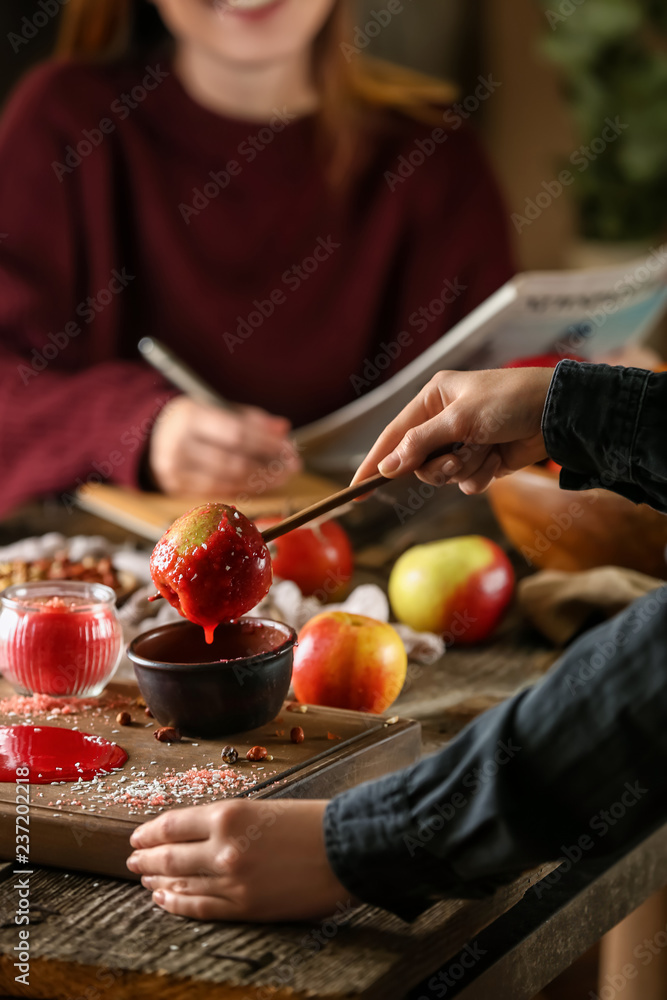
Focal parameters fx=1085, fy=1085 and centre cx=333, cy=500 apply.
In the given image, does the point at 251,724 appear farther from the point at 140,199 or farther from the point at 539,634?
the point at 140,199

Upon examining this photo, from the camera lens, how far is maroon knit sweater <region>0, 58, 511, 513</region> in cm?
202

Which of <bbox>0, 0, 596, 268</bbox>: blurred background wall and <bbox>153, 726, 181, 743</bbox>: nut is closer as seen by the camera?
<bbox>153, 726, 181, 743</bbox>: nut

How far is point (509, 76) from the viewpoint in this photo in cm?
361

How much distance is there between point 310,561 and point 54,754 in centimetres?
51

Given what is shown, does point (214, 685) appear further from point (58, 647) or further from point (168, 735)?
point (58, 647)

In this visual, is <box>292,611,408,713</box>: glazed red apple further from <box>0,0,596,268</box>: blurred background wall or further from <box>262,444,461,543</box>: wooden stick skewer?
<box>0,0,596,268</box>: blurred background wall

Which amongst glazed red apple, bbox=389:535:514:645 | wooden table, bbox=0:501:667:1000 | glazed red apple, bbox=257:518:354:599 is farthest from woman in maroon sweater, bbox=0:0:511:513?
wooden table, bbox=0:501:667:1000

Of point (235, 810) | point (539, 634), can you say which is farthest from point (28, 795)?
point (539, 634)

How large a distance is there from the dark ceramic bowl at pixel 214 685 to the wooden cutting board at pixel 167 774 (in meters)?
0.02

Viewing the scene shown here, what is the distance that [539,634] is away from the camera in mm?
1273

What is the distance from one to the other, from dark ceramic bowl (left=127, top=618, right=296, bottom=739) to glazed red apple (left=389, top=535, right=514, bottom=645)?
1.13ft

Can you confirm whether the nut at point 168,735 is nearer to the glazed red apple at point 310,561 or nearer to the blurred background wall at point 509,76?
the glazed red apple at point 310,561

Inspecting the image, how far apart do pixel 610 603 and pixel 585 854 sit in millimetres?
585

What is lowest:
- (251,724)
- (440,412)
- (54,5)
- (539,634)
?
(539,634)
